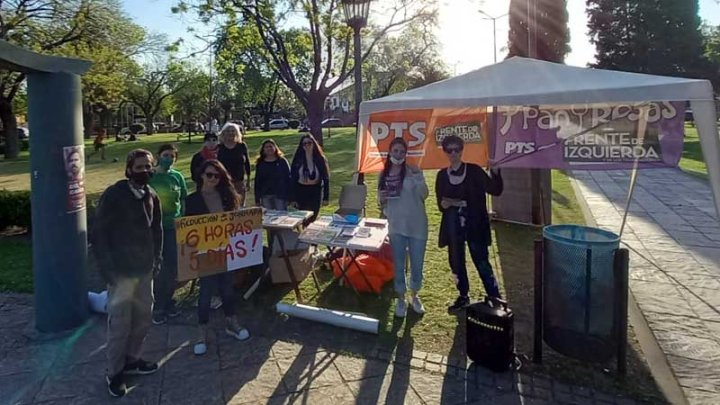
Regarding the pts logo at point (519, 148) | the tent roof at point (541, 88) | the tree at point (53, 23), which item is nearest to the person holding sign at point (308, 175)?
the tent roof at point (541, 88)

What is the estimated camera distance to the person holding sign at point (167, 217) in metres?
4.48

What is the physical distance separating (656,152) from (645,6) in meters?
36.8

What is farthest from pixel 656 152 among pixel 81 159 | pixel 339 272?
pixel 81 159

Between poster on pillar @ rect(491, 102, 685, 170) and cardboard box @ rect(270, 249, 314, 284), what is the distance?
242cm

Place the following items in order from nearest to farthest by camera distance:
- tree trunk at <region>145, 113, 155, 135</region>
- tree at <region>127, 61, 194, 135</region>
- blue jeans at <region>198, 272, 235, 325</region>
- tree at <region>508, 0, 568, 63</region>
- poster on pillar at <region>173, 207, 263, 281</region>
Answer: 1. poster on pillar at <region>173, 207, 263, 281</region>
2. blue jeans at <region>198, 272, 235, 325</region>
3. tree at <region>508, 0, 568, 63</region>
4. tree at <region>127, 61, 194, 135</region>
5. tree trunk at <region>145, 113, 155, 135</region>

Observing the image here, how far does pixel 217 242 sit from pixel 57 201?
1.51 meters

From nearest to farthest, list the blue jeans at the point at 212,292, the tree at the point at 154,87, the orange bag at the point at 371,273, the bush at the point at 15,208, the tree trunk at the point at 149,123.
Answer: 1. the blue jeans at the point at 212,292
2. the orange bag at the point at 371,273
3. the bush at the point at 15,208
4. the tree at the point at 154,87
5. the tree trunk at the point at 149,123

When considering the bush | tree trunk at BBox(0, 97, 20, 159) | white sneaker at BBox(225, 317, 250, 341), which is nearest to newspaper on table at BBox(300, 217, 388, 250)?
white sneaker at BBox(225, 317, 250, 341)

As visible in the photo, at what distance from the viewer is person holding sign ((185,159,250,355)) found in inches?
154

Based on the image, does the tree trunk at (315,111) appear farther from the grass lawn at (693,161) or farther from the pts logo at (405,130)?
the grass lawn at (693,161)

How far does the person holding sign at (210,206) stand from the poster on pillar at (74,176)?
1.10 metres

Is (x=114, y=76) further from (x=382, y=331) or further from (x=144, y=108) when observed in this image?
(x=144, y=108)

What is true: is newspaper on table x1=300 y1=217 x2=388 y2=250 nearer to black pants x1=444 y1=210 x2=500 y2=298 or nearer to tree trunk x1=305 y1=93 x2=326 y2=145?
black pants x1=444 y1=210 x2=500 y2=298

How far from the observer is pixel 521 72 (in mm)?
4641
